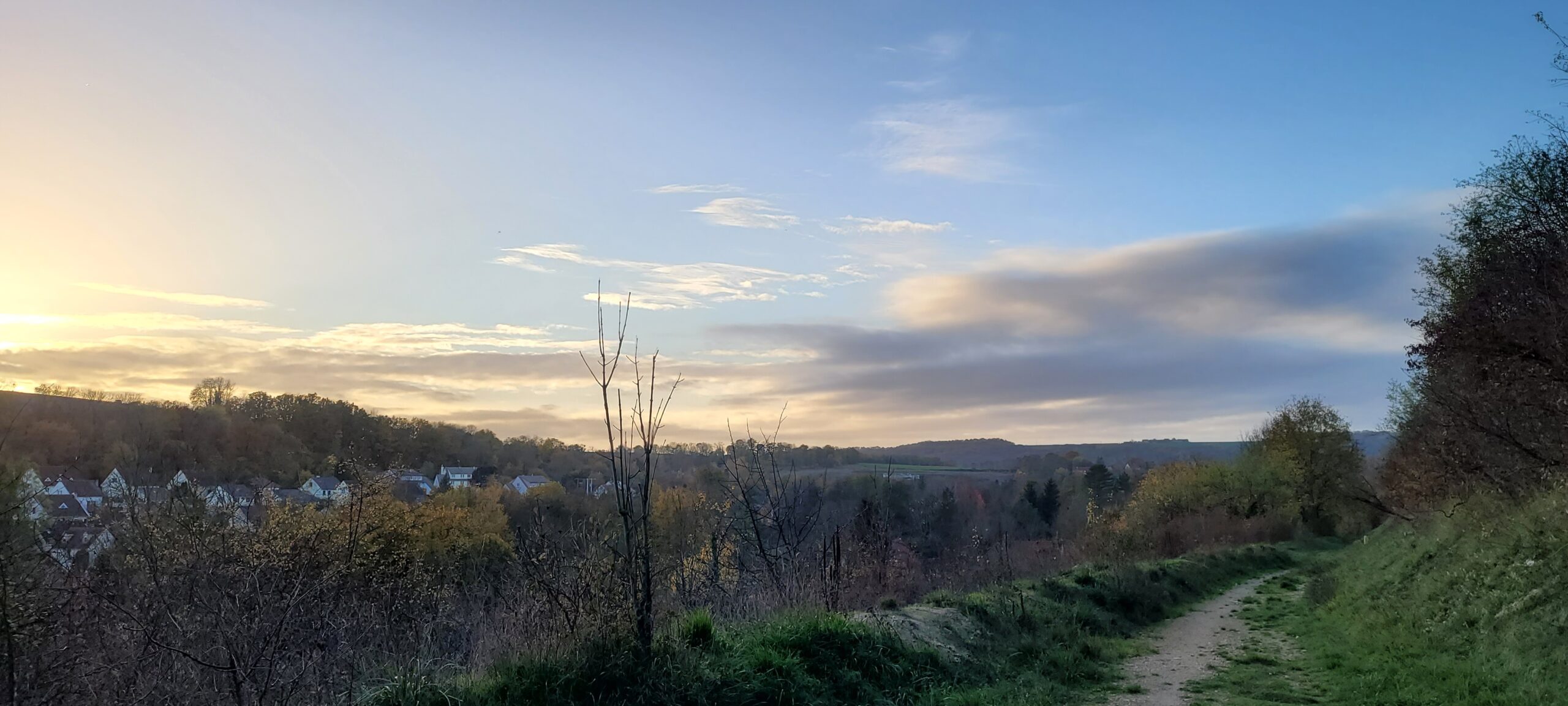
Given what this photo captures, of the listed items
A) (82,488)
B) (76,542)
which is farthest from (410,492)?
(76,542)

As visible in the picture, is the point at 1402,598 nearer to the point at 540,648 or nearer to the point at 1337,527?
the point at 540,648

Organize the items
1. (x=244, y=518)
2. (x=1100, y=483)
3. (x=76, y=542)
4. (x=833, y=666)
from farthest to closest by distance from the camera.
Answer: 1. (x=1100, y=483)
2. (x=244, y=518)
3. (x=833, y=666)
4. (x=76, y=542)

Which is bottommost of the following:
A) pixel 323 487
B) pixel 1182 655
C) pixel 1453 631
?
pixel 1182 655

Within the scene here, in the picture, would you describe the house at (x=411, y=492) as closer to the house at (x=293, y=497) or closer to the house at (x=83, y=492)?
the house at (x=293, y=497)

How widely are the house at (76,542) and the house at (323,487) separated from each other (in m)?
10.6

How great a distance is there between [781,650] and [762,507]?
3.23 metres

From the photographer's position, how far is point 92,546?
313 inches

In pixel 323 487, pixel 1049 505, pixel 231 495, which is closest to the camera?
pixel 231 495

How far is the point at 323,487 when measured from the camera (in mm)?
21297

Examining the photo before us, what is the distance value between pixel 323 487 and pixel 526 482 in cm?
2234

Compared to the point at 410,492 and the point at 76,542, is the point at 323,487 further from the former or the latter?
the point at 76,542

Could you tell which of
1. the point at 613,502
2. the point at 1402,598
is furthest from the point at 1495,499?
the point at 613,502

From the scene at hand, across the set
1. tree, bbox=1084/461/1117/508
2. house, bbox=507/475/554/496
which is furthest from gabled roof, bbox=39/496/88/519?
tree, bbox=1084/461/1117/508

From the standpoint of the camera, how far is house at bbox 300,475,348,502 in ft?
63.2
